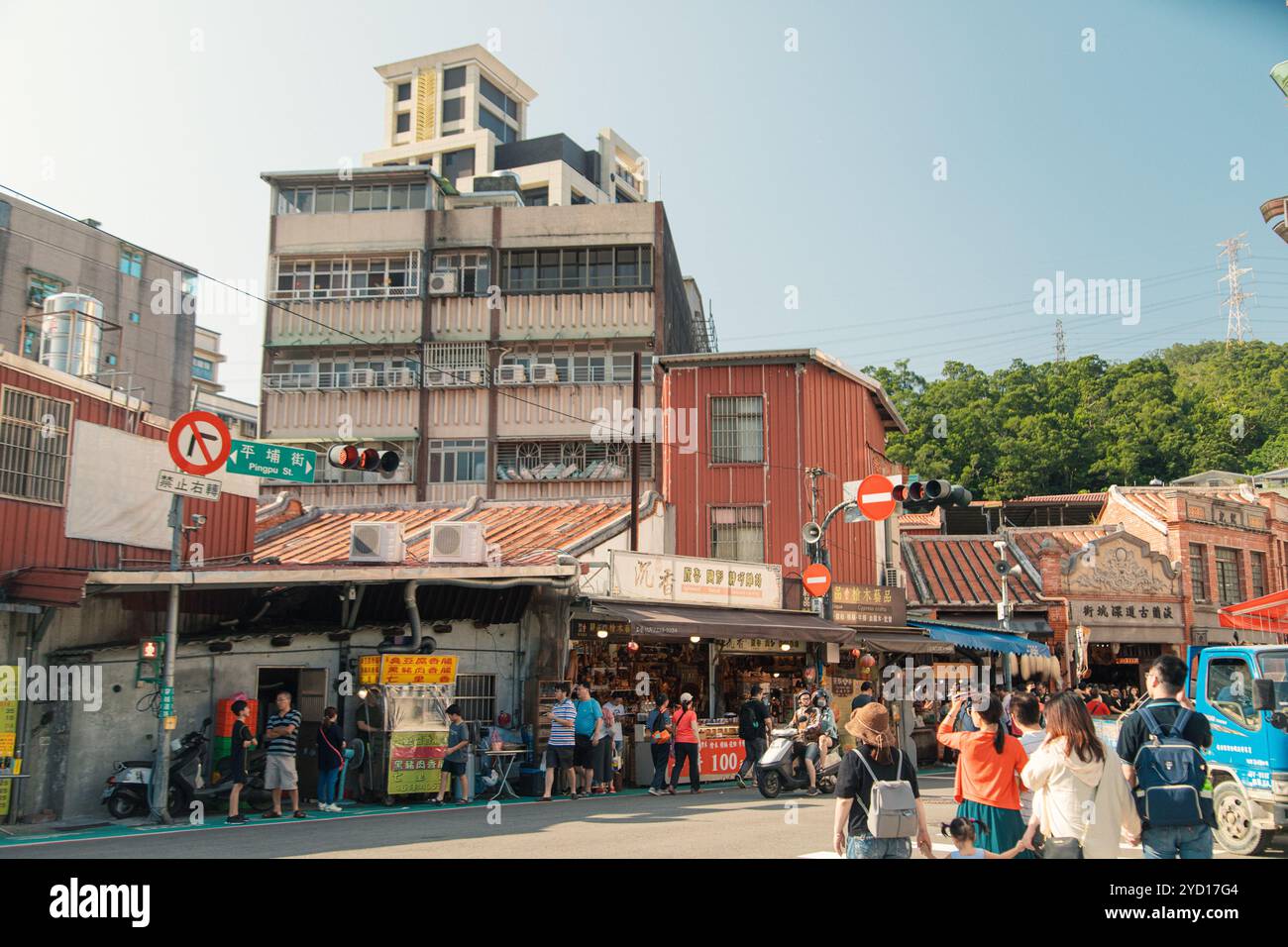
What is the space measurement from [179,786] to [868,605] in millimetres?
17420

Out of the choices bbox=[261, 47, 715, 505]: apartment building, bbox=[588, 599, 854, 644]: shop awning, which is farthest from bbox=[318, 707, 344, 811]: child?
bbox=[261, 47, 715, 505]: apartment building

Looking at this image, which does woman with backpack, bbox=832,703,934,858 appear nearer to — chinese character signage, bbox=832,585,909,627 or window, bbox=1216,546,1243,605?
chinese character signage, bbox=832,585,909,627

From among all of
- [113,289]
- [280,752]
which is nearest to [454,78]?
[113,289]

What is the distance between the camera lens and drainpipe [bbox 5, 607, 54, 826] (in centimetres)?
1416

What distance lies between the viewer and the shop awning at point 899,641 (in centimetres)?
2620

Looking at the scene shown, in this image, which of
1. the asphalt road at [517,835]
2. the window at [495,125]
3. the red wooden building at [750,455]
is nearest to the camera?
the asphalt road at [517,835]

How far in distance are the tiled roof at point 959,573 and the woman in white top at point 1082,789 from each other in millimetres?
31318

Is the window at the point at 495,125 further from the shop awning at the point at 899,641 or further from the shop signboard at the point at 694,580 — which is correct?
the shop signboard at the point at 694,580

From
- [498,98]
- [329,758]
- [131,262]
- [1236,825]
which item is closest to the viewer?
[1236,825]

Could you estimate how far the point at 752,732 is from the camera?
66.3ft

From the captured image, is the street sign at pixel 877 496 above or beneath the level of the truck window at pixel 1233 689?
above

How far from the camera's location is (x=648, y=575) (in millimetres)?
22422

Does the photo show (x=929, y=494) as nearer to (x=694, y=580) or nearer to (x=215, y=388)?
(x=694, y=580)

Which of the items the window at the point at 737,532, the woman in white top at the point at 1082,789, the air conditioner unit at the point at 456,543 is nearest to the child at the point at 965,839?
the woman in white top at the point at 1082,789
